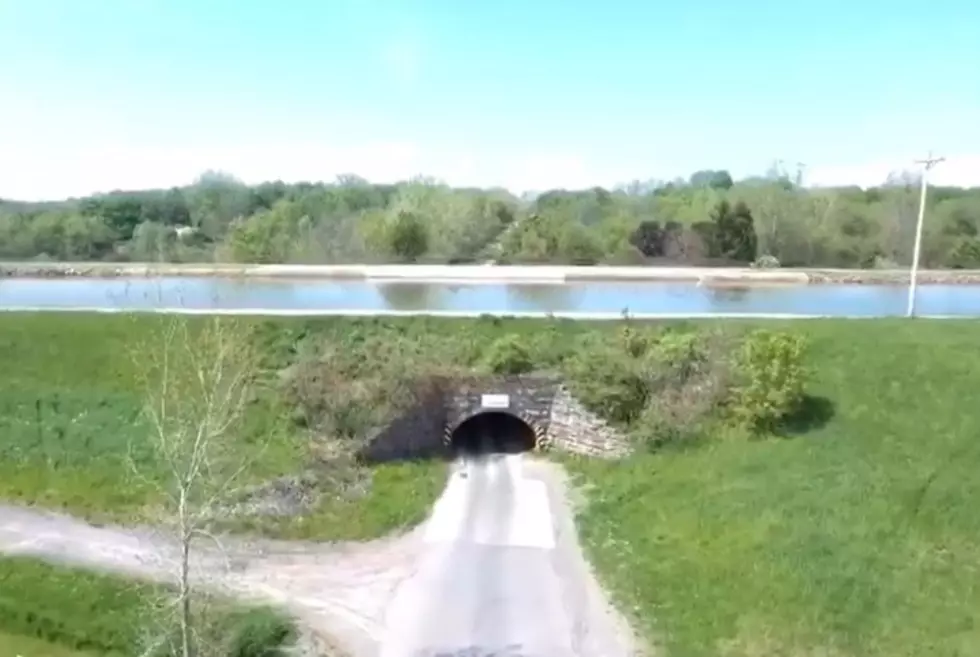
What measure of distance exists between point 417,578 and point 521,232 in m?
25.8

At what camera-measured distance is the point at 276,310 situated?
69.9ft

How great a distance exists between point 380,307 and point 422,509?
750 cm

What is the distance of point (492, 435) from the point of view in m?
20.4

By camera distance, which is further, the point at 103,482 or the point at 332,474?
the point at 332,474

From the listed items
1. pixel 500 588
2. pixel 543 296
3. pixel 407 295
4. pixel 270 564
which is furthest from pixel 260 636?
pixel 543 296

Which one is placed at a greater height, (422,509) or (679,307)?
(679,307)

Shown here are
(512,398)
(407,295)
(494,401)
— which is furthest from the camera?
(407,295)

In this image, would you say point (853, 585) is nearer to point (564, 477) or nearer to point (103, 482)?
point (564, 477)

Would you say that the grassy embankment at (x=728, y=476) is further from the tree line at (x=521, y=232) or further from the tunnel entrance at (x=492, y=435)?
the tree line at (x=521, y=232)

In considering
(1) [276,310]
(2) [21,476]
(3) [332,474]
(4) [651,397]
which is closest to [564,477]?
(4) [651,397]

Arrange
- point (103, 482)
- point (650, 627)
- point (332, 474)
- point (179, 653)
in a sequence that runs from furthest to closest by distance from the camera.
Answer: point (332, 474) < point (103, 482) < point (650, 627) < point (179, 653)

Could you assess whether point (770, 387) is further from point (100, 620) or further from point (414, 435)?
point (100, 620)

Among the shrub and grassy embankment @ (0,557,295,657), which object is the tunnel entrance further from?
grassy embankment @ (0,557,295,657)

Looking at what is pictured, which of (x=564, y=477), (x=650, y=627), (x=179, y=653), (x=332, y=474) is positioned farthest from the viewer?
(x=564, y=477)
